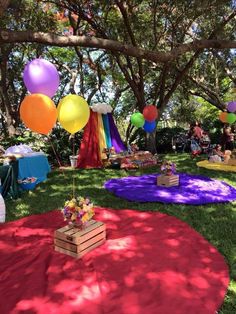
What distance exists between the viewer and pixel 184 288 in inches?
135

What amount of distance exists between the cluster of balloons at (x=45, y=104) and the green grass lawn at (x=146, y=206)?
2210 mm

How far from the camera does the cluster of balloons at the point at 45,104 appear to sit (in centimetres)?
430

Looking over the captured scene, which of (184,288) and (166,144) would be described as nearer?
(184,288)

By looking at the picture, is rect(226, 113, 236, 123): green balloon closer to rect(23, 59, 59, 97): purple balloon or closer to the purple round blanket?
the purple round blanket

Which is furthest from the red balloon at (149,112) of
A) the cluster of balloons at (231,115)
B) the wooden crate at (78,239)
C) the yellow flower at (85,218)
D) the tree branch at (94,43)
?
the yellow flower at (85,218)

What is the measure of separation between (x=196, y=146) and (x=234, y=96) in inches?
360

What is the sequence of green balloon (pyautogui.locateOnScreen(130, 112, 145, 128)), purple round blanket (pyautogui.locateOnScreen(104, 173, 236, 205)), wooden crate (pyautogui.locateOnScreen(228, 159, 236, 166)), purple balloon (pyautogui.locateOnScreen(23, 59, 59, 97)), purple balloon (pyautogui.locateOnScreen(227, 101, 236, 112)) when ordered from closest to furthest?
1. purple balloon (pyautogui.locateOnScreen(23, 59, 59, 97))
2. purple round blanket (pyautogui.locateOnScreen(104, 173, 236, 205))
3. wooden crate (pyautogui.locateOnScreen(228, 159, 236, 166))
4. green balloon (pyautogui.locateOnScreen(130, 112, 145, 128))
5. purple balloon (pyautogui.locateOnScreen(227, 101, 236, 112))

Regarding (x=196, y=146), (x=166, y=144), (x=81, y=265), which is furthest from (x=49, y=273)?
(x=166, y=144)

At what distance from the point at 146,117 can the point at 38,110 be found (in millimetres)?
6475

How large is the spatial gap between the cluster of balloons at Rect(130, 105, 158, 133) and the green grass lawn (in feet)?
5.33

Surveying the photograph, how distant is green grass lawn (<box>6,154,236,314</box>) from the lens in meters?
4.49

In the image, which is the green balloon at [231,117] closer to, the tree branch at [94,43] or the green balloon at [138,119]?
the green balloon at [138,119]

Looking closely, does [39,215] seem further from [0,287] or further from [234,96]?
[234,96]

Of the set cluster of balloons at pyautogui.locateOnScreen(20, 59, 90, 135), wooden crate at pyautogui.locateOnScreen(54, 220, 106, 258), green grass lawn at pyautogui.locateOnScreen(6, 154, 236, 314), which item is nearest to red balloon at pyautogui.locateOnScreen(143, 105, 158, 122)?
green grass lawn at pyautogui.locateOnScreen(6, 154, 236, 314)
